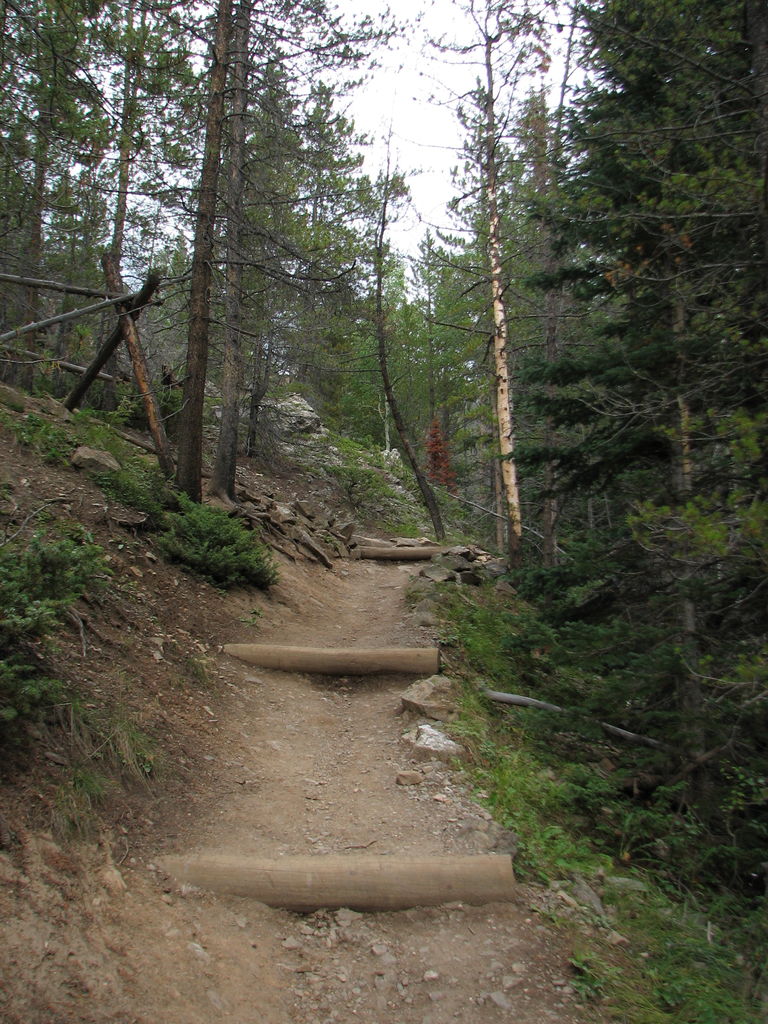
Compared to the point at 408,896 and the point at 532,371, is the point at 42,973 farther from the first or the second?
the point at 532,371

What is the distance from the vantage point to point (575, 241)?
7.54 meters

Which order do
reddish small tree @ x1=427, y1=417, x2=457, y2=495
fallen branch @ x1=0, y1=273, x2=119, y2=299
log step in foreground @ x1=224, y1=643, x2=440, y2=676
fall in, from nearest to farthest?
fallen branch @ x1=0, y1=273, x2=119, y2=299 → log step in foreground @ x1=224, y1=643, x2=440, y2=676 → reddish small tree @ x1=427, y1=417, x2=457, y2=495

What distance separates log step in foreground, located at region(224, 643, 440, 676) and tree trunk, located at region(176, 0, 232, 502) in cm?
324

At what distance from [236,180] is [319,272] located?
3.78 meters

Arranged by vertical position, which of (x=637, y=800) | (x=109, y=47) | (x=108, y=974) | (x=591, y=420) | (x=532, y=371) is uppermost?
(x=109, y=47)

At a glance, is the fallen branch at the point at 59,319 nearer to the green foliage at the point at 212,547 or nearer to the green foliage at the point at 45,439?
the green foliage at the point at 45,439

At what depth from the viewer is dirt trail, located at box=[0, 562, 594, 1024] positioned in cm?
273

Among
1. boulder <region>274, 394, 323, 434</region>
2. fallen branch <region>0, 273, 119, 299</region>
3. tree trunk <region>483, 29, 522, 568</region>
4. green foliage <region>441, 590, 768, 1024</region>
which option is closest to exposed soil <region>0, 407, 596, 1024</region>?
green foliage <region>441, 590, 768, 1024</region>

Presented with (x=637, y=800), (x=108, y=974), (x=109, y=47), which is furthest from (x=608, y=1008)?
(x=109, y=47)

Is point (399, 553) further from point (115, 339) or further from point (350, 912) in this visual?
point (350, 912)

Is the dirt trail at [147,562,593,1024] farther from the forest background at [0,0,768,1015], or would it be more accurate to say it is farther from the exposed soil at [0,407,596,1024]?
the forest background at [0,0,768,1015]

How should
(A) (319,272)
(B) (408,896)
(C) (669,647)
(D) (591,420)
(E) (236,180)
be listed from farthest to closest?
(E) (236,180) → (A) (319,272) → (D) (591,420) → (C) (669,647) → (B) (408,896)

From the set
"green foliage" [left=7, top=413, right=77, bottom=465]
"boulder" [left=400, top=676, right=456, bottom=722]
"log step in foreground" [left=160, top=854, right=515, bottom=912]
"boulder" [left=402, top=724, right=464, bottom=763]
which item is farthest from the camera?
"green foliage" [left=7, top=413, right=77, bottom=465]

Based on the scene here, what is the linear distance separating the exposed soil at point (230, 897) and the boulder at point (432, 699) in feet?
0.76
